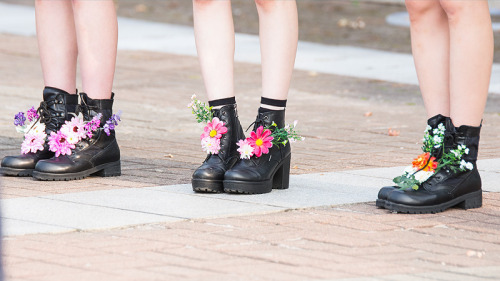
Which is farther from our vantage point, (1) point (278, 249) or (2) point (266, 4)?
(2) point (266, 4)

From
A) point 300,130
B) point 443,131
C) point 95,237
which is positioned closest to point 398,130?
point 300,130

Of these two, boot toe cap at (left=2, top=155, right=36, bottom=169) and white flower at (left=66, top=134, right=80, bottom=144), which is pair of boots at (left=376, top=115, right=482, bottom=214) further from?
boot toe cap at (left=2, top=155, right=36, bottom=169)

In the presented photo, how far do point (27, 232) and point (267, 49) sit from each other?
1.45 metres

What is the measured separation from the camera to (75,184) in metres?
4.73

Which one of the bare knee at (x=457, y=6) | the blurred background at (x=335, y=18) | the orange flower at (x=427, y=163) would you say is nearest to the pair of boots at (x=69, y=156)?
the orange flower at (x=427, y=163)

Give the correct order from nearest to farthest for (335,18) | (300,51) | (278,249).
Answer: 1. (278,249)
2. (300,51)
3. (335,18)

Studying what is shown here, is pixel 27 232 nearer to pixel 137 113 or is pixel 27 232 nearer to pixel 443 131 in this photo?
pixel 443 131

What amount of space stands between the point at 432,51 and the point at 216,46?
0.95 meters

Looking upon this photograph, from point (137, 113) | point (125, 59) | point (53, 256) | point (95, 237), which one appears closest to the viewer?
point (53, 256)

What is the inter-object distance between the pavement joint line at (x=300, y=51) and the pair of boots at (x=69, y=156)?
433 centimetres

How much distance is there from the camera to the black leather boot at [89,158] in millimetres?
4758

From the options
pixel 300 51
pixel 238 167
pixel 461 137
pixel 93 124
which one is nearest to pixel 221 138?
pixel 238 167

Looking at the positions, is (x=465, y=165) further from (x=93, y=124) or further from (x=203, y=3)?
(x=93, y=124)

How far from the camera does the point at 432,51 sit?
170 inches
